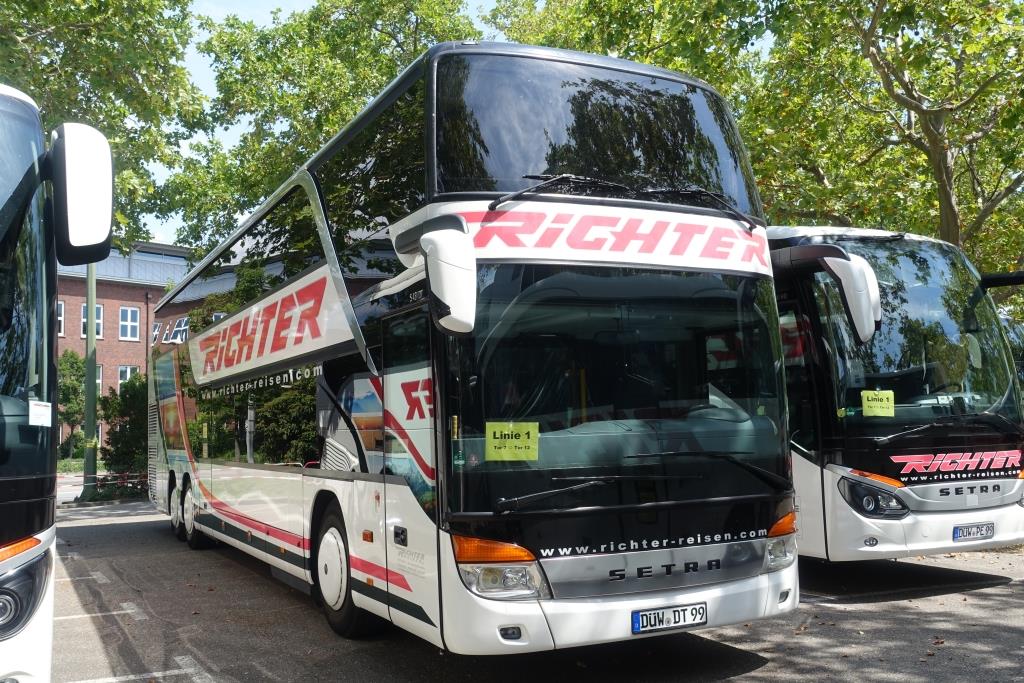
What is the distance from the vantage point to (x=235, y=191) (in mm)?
24547

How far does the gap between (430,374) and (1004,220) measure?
16202 millimetres

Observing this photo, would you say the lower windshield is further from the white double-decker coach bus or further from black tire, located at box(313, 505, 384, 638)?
black tire, located at box(313, 505, 384, 638)

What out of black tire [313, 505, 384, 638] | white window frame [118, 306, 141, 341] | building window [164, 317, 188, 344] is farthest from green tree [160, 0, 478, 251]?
white window frame [118, 306, 141, 341]

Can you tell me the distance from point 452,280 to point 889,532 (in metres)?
5.08

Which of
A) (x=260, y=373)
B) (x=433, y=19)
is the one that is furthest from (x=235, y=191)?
(x=260, y=373)

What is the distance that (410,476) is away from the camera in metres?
5.84

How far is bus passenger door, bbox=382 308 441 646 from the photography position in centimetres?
554

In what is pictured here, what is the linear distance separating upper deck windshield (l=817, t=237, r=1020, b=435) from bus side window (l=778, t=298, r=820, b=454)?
215 mm

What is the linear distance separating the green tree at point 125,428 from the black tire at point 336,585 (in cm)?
1837

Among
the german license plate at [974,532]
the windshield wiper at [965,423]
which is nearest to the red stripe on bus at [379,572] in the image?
the windshield wiper at [965,423]

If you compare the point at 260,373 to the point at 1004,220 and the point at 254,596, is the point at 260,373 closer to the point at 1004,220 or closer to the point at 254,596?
the point at 254,596

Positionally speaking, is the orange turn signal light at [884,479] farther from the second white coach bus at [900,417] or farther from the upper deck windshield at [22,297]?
the upper deck windshield at [22,297]

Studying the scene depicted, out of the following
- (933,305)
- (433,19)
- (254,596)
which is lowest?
(254,596)

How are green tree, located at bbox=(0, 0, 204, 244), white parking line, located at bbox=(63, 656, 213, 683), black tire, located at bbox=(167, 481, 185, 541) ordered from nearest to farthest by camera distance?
1. white parking line, located at bbox=(63, 656, 213, 683)
2. black tire, located at bbox=(167, 481, 185, 541)
3. green tree, located at bbox=(0, 0, 204, 244)
